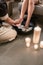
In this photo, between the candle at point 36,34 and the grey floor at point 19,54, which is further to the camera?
the candle at point 36,34

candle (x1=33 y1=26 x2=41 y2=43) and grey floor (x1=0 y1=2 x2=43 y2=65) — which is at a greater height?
candle (x1=33 y1=26 x2=41 y2=43)

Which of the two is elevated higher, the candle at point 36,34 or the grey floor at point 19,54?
the candle at point 36,34

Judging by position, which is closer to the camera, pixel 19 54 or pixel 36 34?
pixel 19 54

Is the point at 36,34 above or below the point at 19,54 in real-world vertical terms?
above

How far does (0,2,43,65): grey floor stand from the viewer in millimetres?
1745

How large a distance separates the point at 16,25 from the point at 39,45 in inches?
22.4

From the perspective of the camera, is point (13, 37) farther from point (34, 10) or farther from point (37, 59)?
point (34, 10)

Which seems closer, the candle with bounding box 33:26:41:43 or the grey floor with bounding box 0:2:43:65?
the grey floor with bounding box 0:2:43:65

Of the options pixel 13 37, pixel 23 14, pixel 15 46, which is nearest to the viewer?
pixel 15 46

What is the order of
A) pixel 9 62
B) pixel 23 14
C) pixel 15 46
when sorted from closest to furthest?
pixel 9 62, pixel 15 46, pixel 23 14

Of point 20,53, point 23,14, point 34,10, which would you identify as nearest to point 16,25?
point 23,14

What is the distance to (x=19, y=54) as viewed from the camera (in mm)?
1889

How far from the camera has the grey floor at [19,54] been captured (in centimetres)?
175

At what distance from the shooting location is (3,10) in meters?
2.27
